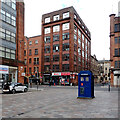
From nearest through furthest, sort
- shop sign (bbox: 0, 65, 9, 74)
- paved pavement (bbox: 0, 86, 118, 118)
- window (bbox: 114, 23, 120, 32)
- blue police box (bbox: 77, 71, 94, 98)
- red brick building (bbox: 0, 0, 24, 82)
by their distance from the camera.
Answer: paved pavement (bbox: 0, 86, 118, 118) < blue police box (bbox: 77, 71, 94, 98) < shop sign (bbox: 0, 65, 9, 74) < red brick building (bbox: 0, 0, 24, 82) < window (bbox: 114, 23, 120, 32)

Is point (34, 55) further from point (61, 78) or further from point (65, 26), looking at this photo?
point (65, 26)

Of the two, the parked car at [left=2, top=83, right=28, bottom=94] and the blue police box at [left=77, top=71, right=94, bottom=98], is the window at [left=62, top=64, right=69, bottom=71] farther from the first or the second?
the blue police box at [left=77, top=71, right=94, bottom=98]

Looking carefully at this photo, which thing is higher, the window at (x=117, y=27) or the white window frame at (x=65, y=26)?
the white window frame at (x=65, y=26)

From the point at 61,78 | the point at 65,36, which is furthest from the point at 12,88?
the point at 65,36

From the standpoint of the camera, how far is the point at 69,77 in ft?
162

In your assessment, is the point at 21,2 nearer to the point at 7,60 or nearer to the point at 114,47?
the point at 7,60

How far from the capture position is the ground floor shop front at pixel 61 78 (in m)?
49.1

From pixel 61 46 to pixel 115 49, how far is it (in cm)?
1760

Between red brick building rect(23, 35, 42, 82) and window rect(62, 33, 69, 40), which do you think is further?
red brick building rect(23, 35, 42, 82)

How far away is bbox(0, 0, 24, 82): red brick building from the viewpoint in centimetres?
2697

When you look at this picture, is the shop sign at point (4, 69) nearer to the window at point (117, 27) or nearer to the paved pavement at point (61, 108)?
the paved pavement at point (61, 108)

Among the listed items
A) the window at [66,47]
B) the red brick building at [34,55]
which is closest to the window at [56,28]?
the window at [66,47]

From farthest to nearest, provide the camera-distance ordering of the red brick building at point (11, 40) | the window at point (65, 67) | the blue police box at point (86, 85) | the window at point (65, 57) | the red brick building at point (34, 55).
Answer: the red brick building at point (34, 55)
the window at point (65, 57)
the window at point (65, 67)
the red brick building at point (11, 40)
the blue police box at point (86, 85)

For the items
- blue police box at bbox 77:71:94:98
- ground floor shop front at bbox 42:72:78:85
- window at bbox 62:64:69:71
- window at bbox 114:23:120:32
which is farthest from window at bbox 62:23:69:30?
blue police box at bbox 77:71:94:98
